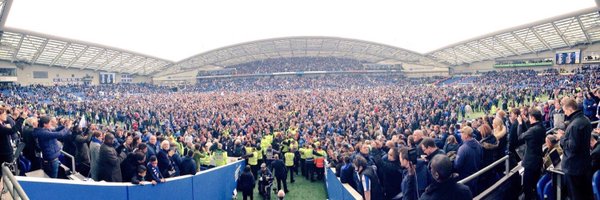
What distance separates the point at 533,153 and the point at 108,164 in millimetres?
5439

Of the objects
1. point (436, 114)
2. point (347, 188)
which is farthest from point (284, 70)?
point (347, 188)

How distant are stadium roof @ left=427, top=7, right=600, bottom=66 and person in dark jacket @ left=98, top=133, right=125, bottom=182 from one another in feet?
113

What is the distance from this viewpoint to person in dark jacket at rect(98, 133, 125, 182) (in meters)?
4.59

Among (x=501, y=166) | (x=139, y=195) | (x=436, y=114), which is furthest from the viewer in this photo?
(x=436, y=114)

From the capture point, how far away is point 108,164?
461 cm

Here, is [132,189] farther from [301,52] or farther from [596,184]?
[301,52]

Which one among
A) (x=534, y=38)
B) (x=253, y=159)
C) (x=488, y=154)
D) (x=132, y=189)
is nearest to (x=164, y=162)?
(x=132, y=189)

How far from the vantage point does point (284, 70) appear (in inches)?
2309

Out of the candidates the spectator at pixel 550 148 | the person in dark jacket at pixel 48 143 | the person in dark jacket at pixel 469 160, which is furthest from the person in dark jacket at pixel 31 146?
the spectator at pixel 550 148

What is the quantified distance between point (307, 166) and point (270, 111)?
997 cm

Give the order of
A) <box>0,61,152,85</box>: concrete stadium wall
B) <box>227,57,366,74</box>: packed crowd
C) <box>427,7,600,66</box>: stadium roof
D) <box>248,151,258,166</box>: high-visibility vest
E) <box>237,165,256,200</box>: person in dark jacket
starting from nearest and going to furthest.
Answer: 1. <box>237,165,256,200</box>: person in dark jacket
2. <box>248,151,258,166</box>: high-visibility vest
3. <box>427,7,600,66</box>: stadium roof
4. <box>0,61,152,85</box>: concrete stadium wall
5. <box>227,57,366,74</box>: packed crowd

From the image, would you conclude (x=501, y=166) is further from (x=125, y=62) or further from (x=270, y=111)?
(x=125, y=62)

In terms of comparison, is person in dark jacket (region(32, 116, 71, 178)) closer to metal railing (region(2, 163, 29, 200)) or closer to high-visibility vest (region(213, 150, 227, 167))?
metal railing (region(2, 163, 29, 200))

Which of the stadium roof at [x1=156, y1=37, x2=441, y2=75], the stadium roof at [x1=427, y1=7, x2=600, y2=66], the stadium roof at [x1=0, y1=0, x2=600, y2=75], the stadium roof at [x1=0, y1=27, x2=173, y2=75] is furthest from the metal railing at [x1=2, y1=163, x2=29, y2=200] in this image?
the stadium roof at [x1=156, y1=37, x2=441, y2=75]
